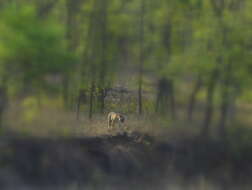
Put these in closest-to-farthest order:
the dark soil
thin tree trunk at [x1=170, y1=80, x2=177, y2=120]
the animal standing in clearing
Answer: the animal standing in clearing
the dark soil
thin tree trunk at [x1=170, y1=80, x2=177, y2=120]

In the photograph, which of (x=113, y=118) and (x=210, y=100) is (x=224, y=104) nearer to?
(x=210, y=100)

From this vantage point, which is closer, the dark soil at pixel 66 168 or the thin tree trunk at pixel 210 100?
the dark soil at pixel 66 168

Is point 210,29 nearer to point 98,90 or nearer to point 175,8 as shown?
point 175,8

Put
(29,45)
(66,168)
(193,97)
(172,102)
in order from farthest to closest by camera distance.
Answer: (193,97), (172,102), (66,168), (29,45)

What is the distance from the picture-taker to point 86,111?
1.41 metres

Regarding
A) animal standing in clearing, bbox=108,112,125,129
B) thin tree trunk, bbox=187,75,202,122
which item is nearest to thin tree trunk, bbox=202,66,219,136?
thin tree trunk, bbox=187,75,202,122

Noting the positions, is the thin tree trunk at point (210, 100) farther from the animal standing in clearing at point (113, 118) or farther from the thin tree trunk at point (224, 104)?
the animal standing in clearing at point (113, 118)

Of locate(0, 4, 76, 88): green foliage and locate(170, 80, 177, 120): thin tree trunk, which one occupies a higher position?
locate(0, 4, 76, 88): green foliage

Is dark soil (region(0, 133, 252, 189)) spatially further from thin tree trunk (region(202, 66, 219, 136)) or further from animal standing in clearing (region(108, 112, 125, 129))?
animal standing in clearing (region(108, 112, 125, 129))

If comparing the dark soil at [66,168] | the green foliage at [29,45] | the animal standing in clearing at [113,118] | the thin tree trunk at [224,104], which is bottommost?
the dark soil at [66,168]

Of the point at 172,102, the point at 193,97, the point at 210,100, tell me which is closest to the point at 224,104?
the point at 210,100

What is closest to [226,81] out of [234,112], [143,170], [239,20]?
[234,112]

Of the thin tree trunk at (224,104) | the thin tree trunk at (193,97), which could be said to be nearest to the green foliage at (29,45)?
the thin tree trunk at (193,97)

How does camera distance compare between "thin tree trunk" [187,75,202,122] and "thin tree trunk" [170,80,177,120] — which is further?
"thin tree trunk" [187,75,202,122]
